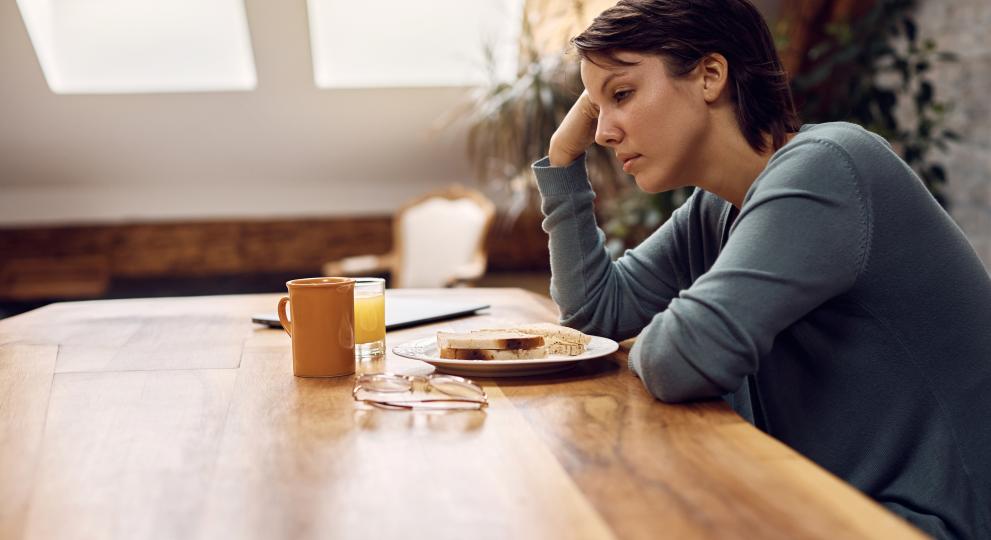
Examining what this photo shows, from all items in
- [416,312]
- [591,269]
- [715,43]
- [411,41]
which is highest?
[715,43]

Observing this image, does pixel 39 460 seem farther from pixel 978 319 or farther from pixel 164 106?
pixel 164 106

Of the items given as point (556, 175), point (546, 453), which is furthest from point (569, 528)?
point (556, 175)

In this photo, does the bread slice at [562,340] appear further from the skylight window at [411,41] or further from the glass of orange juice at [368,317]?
the skylight window at [411,41]

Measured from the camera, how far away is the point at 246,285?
4523mm

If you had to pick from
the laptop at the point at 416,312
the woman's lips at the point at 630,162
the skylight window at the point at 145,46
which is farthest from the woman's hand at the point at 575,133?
the skylight window at the point at 145,46

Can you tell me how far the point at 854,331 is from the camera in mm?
975

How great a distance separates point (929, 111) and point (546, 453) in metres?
3.13

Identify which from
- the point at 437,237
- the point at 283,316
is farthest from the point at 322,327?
the point at 437,237

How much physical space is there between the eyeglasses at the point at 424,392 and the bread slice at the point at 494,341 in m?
0.15

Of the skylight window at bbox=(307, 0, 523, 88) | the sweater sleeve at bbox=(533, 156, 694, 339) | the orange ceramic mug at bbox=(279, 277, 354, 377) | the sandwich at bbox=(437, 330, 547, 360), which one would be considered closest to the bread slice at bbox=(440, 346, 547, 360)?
the sandwich at bbox=(437, 330, 547, 360)

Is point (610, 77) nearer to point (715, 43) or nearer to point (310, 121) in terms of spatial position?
point (715, 43)

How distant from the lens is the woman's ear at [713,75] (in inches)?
43.9

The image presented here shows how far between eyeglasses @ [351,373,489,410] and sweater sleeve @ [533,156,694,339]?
46cm

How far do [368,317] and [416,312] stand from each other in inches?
13.6
